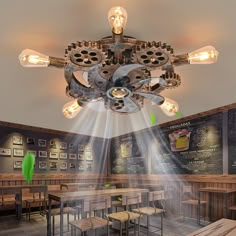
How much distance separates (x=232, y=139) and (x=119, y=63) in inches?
150

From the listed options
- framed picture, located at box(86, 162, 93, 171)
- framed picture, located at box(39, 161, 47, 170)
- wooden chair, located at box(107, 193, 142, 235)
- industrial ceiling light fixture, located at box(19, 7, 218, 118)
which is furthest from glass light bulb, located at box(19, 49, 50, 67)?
framed picture, located at box(86, 162, 93, 171)

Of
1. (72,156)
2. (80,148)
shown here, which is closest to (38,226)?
(72,156)

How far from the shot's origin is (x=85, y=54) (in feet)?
6.30

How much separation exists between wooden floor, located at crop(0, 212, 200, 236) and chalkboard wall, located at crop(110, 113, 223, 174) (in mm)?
1246

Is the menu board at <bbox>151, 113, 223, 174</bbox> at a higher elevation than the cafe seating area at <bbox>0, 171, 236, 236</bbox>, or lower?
higher

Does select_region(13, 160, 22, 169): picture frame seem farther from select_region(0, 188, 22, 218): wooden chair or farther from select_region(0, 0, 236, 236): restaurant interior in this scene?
select_region(0, 188, 22, 218): wooden chair

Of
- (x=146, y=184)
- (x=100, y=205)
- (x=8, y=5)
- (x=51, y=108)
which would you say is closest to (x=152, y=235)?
(x=100, y=205)

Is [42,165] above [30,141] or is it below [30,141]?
below

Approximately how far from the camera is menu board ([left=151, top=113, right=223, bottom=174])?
529 centimetres

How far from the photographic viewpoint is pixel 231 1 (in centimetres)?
185

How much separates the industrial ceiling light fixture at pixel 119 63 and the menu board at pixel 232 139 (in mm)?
2764

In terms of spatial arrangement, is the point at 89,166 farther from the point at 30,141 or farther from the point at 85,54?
the point at 85,54

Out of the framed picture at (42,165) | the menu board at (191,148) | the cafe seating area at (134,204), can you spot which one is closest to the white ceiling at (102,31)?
the menu board at (191,148)

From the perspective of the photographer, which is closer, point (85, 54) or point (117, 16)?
point (117, 16)
